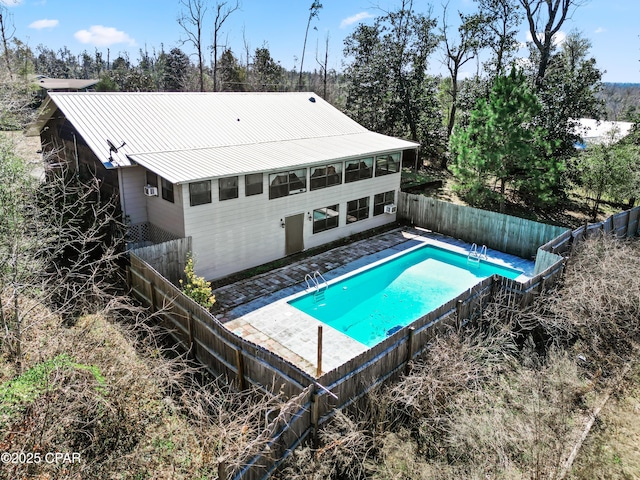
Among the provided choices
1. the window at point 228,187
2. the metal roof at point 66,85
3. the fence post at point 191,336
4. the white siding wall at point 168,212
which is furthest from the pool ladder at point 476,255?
the metal roof at point 66,85

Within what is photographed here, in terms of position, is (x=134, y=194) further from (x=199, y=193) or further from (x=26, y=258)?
(x=26, y=258)

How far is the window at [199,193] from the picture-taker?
13.2m

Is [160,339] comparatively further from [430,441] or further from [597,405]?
[597,405]

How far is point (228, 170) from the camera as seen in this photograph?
1370 cm

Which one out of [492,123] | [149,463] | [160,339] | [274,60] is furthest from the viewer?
[274,60]

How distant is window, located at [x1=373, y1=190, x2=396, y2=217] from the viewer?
19.7 m

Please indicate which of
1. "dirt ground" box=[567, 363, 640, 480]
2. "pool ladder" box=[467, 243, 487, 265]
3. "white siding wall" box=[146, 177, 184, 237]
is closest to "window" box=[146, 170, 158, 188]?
"white siding wall" box=[146, 177, 184, 237]

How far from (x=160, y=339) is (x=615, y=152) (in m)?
21.6

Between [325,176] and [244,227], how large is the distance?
4.06 metres

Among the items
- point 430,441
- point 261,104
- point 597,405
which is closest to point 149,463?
point 430,441

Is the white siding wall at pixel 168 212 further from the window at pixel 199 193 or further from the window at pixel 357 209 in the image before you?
the window at pixel 357 209

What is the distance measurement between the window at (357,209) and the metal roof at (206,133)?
221 cm

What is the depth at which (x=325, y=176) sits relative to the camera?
669 inches

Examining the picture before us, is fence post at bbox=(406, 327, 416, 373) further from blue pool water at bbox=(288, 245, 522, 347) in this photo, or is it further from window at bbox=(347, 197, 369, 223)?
window at bbox=(347, 197, 369, 223)
